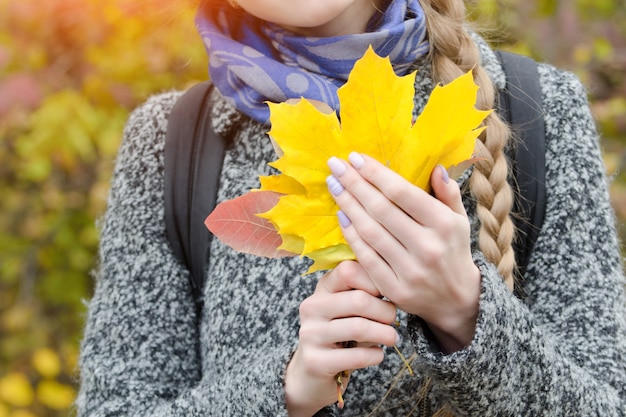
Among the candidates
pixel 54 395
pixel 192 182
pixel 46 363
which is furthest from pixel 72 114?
pixel 192 182

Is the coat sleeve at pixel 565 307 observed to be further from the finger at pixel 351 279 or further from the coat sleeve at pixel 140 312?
the coat sleeve at pixel 140 312

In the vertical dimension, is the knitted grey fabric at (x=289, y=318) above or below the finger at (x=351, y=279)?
below

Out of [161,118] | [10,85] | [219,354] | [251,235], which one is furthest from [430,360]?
[10,85]

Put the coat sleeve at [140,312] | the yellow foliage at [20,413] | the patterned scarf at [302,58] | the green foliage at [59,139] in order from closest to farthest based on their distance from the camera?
the patterned scarf at [302,58]
the coat sleeve at [140,312]
the green foliage at [59,139]
the yellow foliage at [20,413]

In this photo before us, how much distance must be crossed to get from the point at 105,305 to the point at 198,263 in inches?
7.2

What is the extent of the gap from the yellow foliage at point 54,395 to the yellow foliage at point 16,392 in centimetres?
5

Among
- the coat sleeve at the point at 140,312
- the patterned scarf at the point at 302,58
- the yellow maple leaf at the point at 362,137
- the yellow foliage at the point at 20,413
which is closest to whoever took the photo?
the yellow maple leaf at the point at 362,137

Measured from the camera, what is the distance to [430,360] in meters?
0.85

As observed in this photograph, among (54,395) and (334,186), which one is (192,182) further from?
(54,395)

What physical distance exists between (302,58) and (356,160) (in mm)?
475

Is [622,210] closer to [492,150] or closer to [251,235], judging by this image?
[492,150]

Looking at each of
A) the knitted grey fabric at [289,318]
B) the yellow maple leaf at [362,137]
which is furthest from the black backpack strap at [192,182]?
the yellow maple leaf at [362,137]

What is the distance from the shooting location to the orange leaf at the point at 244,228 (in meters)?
0.82

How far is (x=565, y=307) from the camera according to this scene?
3.50 ft
